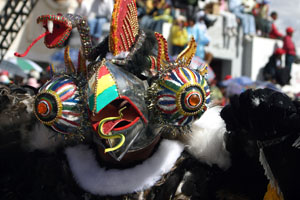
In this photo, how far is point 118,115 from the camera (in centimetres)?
134

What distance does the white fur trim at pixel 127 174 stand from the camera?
5.03 feet

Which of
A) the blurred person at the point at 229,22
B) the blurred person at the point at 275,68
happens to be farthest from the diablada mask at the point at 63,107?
the blurred person at the point at 229,22

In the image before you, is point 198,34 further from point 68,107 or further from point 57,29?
point 68,107

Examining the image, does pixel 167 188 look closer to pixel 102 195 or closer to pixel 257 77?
pixel 102 195

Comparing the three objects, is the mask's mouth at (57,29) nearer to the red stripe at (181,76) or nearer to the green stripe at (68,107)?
the green stripe at (68,107)

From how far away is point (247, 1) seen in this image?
28.2 ft

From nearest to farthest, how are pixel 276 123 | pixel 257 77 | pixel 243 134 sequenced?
1. pixel 276 123
2. pixel 243 134
3. pixel 257 77

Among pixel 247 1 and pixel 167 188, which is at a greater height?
pixel 167 188

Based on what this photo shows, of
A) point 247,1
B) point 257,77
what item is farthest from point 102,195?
point 247,1

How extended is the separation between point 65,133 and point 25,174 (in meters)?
0.47

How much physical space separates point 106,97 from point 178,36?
466 cm

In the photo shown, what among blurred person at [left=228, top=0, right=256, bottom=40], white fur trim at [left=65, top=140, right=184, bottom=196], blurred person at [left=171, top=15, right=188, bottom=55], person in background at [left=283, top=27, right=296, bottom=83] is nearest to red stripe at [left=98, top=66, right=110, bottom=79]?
white fur trim at [left=65, top=140, right=184, bottom=196]

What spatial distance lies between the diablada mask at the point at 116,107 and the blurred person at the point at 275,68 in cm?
636

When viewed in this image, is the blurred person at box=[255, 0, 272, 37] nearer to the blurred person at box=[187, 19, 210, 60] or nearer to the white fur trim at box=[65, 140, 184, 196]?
the blurred person at box=[187, 19, 210, 60]
